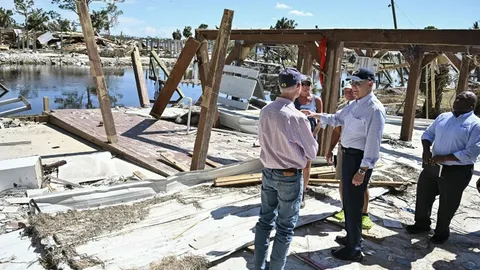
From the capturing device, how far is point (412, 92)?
27.9 feet

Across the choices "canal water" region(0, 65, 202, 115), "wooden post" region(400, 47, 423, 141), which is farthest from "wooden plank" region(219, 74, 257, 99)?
"canal water" region(0, 65, 202, 115)

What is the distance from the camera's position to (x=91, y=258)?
9.94 feet

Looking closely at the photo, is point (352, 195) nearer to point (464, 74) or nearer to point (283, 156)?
Answer: point (283, 156)

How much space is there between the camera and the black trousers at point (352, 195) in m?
3.28

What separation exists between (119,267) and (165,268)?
13.7 inches

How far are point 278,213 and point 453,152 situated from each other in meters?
1.82

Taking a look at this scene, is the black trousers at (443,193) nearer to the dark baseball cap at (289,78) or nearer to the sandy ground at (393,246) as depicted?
the sandy ground at (393,246)

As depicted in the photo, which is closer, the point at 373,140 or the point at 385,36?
the point at 373,140

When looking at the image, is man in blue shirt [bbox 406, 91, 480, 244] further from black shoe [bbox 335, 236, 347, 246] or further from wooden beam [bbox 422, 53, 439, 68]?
wooden beam [bbox 422, 53, 439, 68]

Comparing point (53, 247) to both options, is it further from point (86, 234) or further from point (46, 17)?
point (46, 17)

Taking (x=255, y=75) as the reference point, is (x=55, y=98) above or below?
below

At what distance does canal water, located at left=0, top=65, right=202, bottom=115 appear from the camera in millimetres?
17484

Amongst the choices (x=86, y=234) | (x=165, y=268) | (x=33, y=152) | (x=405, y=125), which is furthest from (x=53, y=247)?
(x=405, y=125)

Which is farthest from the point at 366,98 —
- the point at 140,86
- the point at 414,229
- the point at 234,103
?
the point at 140,86
